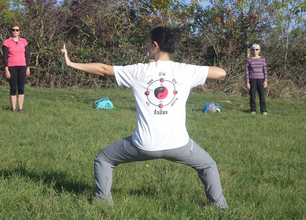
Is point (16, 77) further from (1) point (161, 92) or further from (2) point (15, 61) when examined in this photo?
(1) point (161, 92)

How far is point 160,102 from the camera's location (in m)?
3.41

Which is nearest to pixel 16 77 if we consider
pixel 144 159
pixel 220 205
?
pixel 144 159

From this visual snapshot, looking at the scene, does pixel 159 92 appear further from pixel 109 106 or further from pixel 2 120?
pixel 109 106

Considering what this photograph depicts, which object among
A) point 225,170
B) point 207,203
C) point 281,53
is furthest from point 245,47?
point 207,203

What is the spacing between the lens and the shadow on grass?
14.3ft

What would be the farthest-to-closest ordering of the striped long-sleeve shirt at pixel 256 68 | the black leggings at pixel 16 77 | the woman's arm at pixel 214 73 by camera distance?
the striped long-sleeve shirt at pixel 256 68, the black leggings at pixel 16 77, the woman's arm at pixel 214 73

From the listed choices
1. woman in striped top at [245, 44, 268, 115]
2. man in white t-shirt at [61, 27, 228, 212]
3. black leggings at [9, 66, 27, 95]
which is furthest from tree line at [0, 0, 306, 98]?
man in white t-shirt at [61, 27, 228, 212]

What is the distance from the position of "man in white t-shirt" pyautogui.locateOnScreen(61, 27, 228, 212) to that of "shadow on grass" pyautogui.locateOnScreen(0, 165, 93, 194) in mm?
953

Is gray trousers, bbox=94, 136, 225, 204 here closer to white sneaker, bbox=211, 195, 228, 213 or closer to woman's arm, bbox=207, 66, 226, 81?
white sneaker, bbox=211, 195, 228, 213

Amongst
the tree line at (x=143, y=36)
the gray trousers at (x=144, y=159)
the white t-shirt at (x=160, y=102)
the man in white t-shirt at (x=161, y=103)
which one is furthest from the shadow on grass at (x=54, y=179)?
the tree line at (x=143, y=36)

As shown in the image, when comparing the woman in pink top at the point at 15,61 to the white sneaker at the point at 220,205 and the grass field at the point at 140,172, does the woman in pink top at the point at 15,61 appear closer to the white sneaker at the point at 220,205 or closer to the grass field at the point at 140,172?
the grass field at the point at 140,172

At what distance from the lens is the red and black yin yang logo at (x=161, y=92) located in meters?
3.41

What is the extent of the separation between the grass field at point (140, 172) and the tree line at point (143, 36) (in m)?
8.08

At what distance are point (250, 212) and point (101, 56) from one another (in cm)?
1487
